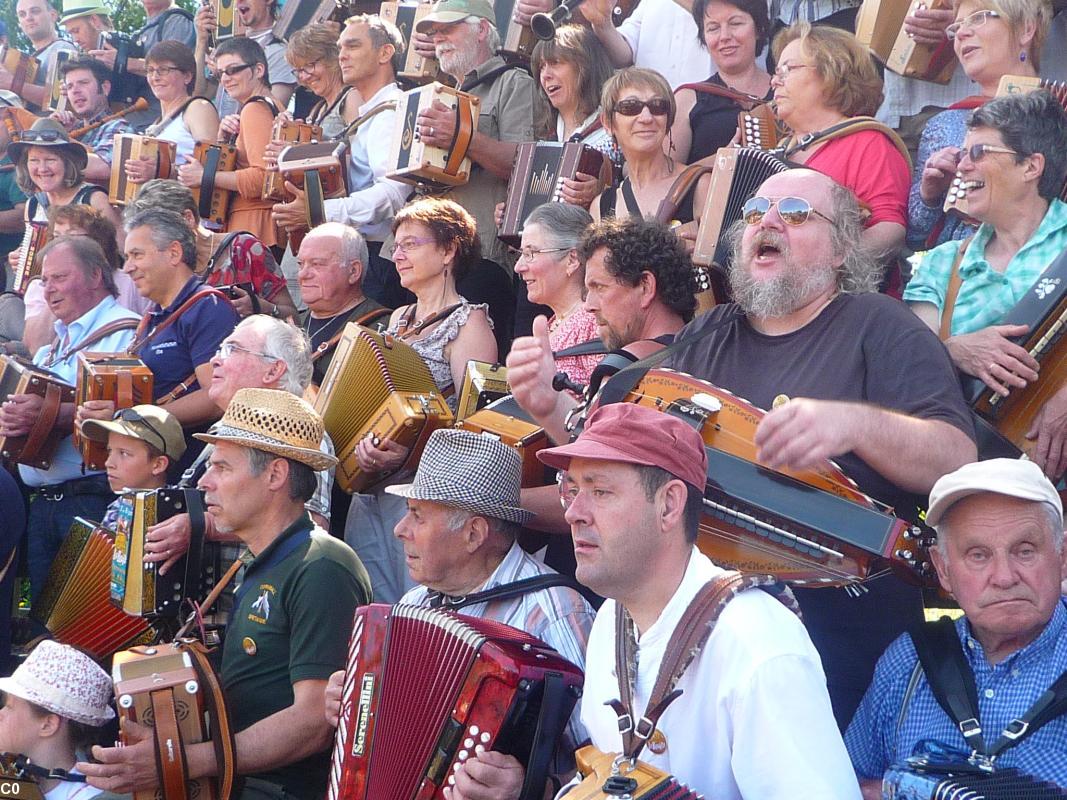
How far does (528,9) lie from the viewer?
7434mm

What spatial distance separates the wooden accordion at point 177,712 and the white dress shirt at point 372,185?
143 inches

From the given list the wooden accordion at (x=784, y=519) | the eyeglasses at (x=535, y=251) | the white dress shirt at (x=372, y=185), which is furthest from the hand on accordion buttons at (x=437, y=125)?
the wooden accordion at (x=784, y=519)

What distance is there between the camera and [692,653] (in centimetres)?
284

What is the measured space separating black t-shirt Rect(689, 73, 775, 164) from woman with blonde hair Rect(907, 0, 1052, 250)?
122 centimetres

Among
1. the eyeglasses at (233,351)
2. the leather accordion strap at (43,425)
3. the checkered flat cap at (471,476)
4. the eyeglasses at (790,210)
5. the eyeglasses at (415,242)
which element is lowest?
the leather accordion strap at (43,425)

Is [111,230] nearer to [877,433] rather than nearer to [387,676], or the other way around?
[387,676]

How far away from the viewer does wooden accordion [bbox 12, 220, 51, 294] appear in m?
8.65

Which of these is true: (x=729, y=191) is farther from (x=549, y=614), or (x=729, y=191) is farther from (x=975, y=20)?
(x=549, y=614)

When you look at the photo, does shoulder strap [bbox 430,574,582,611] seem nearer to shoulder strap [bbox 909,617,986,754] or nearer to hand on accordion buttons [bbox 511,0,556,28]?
shoulder strap [bbox 909,617,986,754]

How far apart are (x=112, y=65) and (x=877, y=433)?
9677mm

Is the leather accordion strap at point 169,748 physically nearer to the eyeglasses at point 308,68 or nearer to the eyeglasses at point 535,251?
the eyeglasses at point 535,251

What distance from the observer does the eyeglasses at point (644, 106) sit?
5.97 metres

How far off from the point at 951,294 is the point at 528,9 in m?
3.84

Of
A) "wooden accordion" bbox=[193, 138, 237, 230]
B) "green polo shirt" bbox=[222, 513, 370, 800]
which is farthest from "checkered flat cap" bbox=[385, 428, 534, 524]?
"wooden accordion" bbox=[193, 138, 237, 230]
